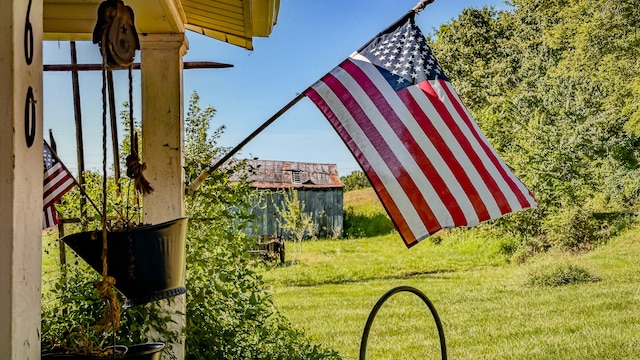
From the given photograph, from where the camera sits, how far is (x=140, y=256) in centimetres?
143

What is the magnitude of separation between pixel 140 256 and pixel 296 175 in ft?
49.4

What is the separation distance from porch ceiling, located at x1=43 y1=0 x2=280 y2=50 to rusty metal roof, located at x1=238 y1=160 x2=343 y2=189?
12840 millimetres

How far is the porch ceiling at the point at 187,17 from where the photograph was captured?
2322 mm

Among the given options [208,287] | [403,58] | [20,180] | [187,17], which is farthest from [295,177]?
[20,180]

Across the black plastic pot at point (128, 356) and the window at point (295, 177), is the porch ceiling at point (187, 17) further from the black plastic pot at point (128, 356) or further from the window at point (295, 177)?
the window at point (295, 177)

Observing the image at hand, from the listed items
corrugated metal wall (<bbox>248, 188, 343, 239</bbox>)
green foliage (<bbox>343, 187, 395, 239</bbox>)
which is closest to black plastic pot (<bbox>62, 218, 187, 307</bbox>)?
green foliage (<bbox>343, 187, 395, 239</bbox>)

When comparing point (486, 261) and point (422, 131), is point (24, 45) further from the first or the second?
point (486, 261)

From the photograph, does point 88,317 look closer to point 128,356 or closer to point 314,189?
point 128,356

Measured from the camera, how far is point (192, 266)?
315 centimetres

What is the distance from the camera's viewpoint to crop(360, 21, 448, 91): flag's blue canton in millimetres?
2123

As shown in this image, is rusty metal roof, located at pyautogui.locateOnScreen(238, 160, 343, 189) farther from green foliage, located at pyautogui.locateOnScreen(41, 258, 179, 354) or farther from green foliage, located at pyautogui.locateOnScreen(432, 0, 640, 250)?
green foliage, located at pyautogui.locateOnScreen(41, 258, 179, 354)

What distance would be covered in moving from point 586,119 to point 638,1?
2.69 meters

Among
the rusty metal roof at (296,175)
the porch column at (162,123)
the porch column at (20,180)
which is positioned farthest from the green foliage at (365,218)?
the porch column at (20,180)

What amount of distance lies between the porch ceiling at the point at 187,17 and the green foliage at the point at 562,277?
6.55 meters
